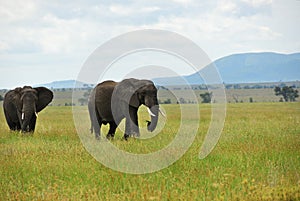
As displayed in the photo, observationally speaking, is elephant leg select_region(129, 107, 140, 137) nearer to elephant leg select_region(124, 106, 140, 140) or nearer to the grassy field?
elephant leg select_region(124, 106, 140, 140)

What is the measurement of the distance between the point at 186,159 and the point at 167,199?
355 cm

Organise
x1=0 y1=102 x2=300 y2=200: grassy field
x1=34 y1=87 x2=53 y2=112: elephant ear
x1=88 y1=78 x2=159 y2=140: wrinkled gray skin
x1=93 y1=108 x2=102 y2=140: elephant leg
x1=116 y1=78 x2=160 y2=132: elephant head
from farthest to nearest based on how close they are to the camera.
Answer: x1=34 y1=87 x2=53 y2=112: elephant ear < x1=93 y1=108 x2=102 y2=140: elephant leg < x1=88 y1=78 x2=159 y2=140: wrinkled gray skin < x1=116 y1=78 x2=160 y2=132: elephant head < x1=0 y1=102 x2=300 y2=200: grassy field

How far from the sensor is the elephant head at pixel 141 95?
14539 millimetres

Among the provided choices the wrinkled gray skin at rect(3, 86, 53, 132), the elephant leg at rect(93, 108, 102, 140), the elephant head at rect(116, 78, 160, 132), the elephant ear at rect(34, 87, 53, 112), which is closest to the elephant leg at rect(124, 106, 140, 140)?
the elephant head at rect(116, 78, 160, 132)

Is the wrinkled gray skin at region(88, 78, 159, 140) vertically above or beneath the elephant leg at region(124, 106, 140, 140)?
above

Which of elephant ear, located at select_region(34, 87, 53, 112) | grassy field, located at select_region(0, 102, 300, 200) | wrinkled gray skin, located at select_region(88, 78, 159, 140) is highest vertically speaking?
elephant ear, located at select_region(34, 87, 53, 112)

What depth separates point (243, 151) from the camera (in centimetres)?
1227

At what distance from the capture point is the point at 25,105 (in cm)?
1728

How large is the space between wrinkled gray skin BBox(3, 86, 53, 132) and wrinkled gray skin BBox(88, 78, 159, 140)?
2121mm

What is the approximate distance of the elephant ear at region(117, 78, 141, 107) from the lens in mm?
15266

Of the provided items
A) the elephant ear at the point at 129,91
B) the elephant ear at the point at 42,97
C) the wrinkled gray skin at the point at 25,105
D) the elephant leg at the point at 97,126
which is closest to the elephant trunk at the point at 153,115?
the elephant ear at the point at 129,91

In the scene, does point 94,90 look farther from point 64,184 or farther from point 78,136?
point 64,184

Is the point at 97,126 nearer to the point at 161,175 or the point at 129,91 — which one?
the point at 129,91

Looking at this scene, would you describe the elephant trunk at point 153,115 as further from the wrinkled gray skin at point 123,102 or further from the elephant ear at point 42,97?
the elephant ear at point 42,97
